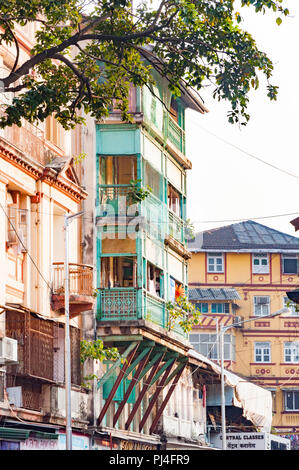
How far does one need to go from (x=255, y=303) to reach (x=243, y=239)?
427cm

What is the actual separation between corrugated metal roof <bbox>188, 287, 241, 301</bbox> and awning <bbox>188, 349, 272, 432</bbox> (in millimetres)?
17917

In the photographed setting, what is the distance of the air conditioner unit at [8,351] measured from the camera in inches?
1043

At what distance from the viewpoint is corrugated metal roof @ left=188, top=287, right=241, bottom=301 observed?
74.6 meters

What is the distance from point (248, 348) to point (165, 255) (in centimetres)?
3802

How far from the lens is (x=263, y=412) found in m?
55.1

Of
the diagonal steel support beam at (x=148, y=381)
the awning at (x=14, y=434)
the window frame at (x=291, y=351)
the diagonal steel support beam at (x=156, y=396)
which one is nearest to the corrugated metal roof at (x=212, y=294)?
the window frame at (x=291, y=351)

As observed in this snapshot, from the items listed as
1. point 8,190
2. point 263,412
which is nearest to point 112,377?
point 8,190

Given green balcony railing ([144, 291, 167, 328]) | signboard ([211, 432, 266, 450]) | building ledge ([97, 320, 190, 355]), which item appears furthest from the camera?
signboard ([211, 432, 266, 450])

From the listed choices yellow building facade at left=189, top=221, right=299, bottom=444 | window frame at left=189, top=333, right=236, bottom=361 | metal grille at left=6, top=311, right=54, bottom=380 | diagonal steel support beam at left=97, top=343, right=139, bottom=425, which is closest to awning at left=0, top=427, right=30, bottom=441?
metal grille at left=6, top=311, right=54, bottom=380

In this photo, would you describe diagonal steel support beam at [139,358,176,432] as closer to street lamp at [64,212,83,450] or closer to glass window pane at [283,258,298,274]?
street lamp at [64,212,83,450]

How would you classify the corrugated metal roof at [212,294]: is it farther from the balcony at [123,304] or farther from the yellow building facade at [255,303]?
the balcony at [123,304]

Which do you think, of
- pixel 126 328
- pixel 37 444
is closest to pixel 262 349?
pixel 126 328

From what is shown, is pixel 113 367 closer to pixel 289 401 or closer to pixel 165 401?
pixel 165 401
